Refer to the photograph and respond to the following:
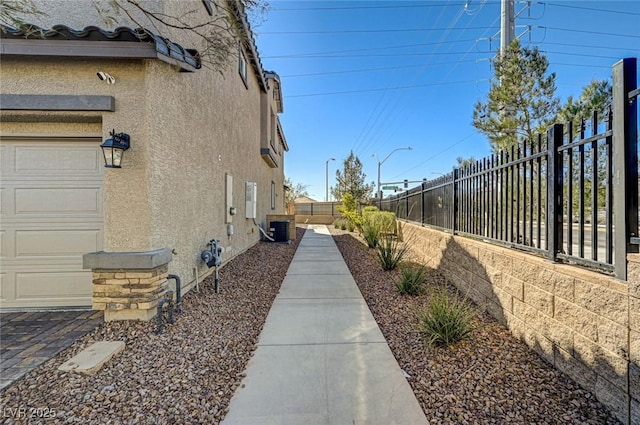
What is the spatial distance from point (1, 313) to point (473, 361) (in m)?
5.94

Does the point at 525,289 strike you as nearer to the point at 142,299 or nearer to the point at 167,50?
the point at 142,299

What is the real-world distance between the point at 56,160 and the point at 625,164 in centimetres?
623

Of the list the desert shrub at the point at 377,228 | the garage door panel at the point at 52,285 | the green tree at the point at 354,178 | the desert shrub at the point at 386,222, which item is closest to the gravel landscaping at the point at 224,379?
the garage door panel at the point at 52,285

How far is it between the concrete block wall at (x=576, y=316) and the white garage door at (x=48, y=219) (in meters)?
5.41

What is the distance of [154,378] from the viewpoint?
8.43 ft

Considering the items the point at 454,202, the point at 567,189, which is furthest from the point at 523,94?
the point at 567,189

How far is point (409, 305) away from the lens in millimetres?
4324

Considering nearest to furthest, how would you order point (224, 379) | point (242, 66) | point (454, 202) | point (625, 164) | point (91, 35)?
point (625, 164), point (224, 379), point (91, 35), point (454, 202), point (242, 66)

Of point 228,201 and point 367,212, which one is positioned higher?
point 228,201

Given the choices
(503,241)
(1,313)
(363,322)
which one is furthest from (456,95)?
(1,313)

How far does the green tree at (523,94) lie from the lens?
8117 millimetres

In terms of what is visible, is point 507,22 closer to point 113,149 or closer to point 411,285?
point 411,285

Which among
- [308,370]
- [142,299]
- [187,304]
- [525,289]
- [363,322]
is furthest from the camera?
[187,304]

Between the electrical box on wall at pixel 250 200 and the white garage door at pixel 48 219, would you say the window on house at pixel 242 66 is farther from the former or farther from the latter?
the white garage door at pixel 48 219
